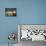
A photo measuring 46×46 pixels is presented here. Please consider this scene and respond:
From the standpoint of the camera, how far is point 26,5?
3.29m

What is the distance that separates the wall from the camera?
3256mm

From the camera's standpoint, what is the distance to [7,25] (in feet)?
10.7

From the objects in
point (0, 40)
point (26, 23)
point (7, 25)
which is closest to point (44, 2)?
point (26, 23)

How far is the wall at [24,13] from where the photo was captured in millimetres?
3256

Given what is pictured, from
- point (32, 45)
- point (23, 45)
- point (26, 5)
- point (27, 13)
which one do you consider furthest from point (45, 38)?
point (26, 5)

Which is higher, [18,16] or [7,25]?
[18,16]

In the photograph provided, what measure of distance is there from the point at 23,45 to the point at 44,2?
1334mm

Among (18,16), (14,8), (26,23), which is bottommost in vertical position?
(26,23)

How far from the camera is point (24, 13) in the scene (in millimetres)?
3283

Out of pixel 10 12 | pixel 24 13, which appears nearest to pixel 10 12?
pixel 10 12

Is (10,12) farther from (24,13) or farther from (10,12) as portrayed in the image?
(24,13)

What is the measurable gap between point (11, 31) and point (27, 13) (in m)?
0.68

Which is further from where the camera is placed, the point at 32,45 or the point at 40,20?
the point at 40,20

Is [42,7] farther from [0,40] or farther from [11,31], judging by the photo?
[0,40]
